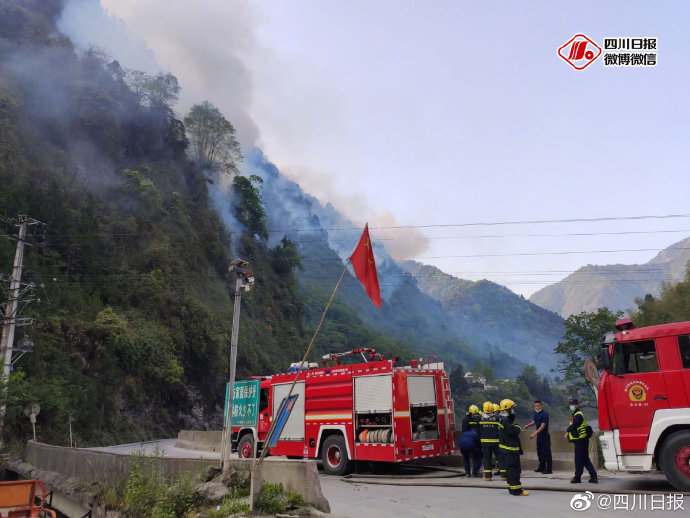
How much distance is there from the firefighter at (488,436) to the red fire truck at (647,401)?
7.06 feet

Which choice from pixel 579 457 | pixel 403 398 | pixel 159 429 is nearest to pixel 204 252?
pixel 159 429

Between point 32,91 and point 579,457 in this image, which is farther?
point 32,91

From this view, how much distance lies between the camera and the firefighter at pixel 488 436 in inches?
402

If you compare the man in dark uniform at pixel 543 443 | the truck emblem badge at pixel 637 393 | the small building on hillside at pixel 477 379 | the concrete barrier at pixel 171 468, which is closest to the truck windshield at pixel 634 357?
the truck emblem badge at pixel 637 393

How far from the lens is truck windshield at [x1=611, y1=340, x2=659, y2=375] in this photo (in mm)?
8656

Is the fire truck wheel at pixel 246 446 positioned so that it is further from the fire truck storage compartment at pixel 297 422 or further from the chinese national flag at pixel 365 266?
the chinese national flag at pixel 365 266

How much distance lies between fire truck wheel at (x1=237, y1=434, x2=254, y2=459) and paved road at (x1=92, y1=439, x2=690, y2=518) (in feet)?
17.2

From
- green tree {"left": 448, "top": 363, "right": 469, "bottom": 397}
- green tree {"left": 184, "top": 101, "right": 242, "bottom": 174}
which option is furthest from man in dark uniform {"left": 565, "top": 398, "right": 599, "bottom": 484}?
green tree {"left": 448, "top": 363, "right": 469, "bottom": 397}

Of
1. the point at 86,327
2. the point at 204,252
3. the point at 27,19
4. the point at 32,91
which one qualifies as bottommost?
the point at 86,327

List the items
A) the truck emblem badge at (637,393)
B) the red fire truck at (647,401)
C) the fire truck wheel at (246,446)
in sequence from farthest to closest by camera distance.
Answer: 1. the fire truck wheel at (246,446)
2. the truck emblem badge at (637,393)
3. the red fire truck at (647,401)

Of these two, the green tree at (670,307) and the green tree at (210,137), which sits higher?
the green tree at (210,137)

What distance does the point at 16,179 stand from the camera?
3575 centimetres

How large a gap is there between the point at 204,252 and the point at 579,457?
45.2m

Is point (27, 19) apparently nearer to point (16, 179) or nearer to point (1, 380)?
point (16, 179)
